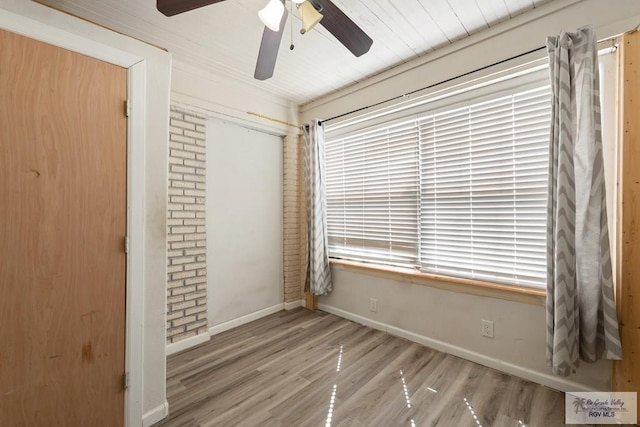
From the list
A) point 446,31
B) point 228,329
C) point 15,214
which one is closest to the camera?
point 15,214

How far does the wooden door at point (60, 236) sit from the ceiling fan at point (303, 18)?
577mm

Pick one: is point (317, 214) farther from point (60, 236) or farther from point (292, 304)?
point (60, 236)

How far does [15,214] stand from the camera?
4.12ft

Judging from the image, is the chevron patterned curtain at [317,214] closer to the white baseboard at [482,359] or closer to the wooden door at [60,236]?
the white baseboard at [482,359]

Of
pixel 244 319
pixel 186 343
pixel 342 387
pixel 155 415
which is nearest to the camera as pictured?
pixel 155 415

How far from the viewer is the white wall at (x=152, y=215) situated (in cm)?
158

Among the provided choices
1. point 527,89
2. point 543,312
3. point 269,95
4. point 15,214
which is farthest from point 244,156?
point 543,312

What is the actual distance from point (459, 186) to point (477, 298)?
0.94 metres

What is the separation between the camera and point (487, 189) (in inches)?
86.1

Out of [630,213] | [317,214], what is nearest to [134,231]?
[317,214]

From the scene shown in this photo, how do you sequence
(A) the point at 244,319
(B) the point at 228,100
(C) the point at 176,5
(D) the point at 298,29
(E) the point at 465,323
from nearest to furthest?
(C) the point at 176,5 < (D) the point at 298,29 < (E) the point at 465,323 < (B) the point at 228,100 < (A) the point at 244,319

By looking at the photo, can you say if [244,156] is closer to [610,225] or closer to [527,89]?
[527,89]

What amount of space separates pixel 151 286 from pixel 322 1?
1836 millimetres

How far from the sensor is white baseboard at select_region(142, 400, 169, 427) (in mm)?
1599
